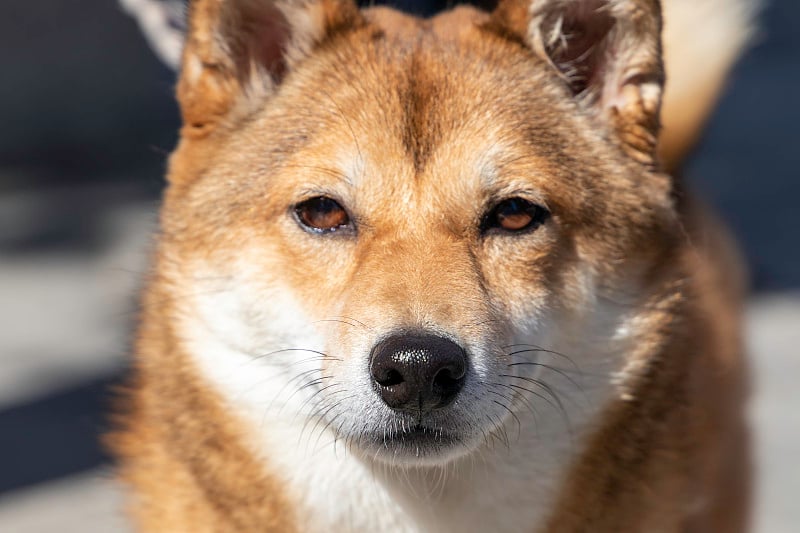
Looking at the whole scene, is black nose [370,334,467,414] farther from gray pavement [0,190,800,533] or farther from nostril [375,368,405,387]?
gray pavement [0,190,800,533]

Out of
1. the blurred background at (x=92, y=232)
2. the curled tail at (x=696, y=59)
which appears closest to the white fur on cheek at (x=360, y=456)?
the curled tail at (x=696, y=59)

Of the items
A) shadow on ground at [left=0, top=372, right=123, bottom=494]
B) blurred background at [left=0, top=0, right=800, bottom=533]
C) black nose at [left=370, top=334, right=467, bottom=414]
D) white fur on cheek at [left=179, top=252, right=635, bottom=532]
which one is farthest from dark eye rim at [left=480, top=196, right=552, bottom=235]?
shadow on ground at [left=0, top=372, right=123, bottom=494]

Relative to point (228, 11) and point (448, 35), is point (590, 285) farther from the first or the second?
point (228, 11)

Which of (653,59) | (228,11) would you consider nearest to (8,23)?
(228,11)

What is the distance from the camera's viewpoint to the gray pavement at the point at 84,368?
4754mm

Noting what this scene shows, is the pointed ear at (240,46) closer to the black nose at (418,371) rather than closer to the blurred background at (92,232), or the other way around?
the black nose at (418,371)

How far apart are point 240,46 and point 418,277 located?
90 cm

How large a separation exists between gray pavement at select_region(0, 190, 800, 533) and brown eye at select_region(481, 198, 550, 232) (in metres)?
1.08

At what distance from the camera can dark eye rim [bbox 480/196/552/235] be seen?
2.80 metres

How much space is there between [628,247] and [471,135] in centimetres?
48

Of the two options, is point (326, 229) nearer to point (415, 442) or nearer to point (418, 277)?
point (418, 277)

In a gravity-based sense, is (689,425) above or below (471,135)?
below

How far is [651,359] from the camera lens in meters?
2.97

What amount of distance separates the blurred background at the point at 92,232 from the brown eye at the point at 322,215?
2.10 meters
